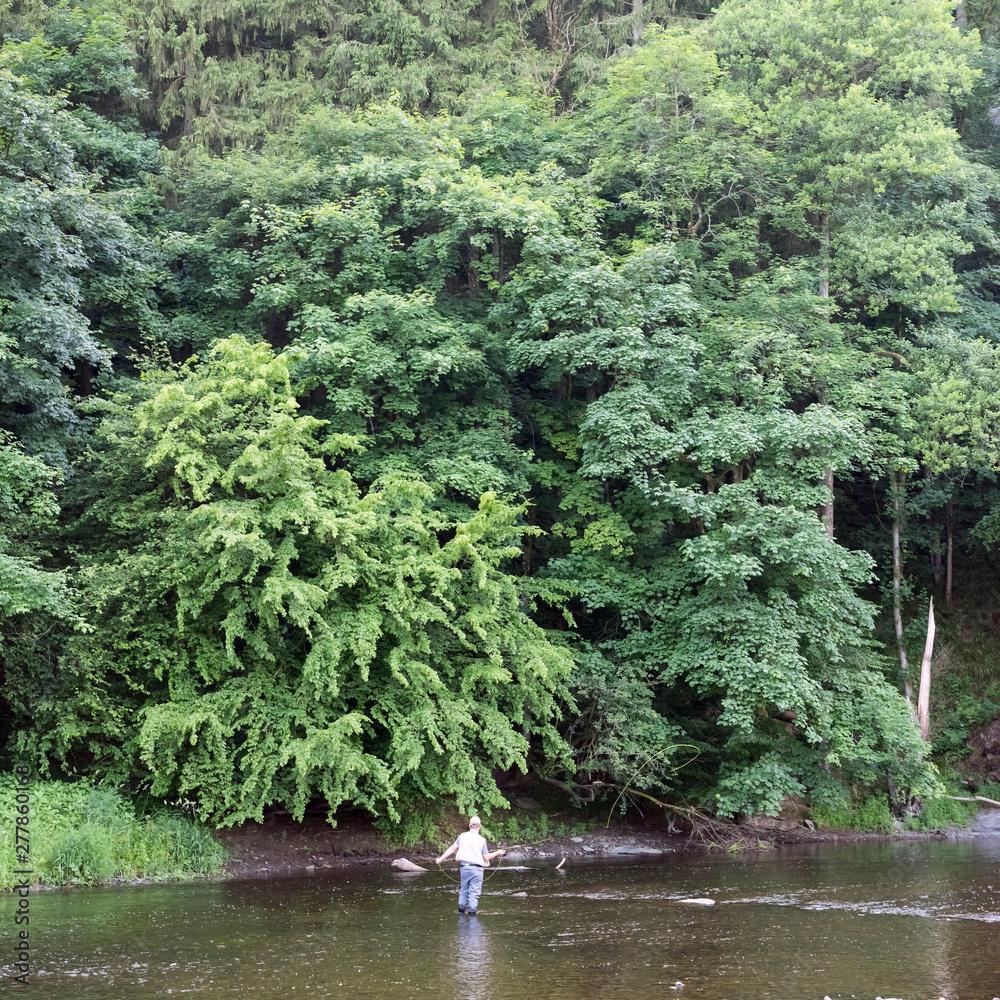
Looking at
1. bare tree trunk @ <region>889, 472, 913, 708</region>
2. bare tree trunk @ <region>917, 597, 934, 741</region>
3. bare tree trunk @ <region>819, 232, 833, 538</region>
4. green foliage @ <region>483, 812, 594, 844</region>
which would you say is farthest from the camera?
bare tree trunk @ <region>889, 472, 913, 708</region>

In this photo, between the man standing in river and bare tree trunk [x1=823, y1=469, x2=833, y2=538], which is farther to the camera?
bare tree trunk [x1=823, y1=469, x2=833, y2=538]

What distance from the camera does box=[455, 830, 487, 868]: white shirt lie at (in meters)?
12.0

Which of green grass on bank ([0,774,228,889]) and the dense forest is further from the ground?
the dense forest

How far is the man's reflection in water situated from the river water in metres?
0.03

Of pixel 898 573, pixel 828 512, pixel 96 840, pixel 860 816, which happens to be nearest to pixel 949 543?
pixel 898 573

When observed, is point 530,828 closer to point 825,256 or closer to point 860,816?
point 860,816

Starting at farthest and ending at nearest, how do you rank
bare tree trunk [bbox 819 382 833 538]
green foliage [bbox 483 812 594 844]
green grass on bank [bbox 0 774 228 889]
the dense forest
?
bare tree trunk [bbox 819 382 833 538] → green foliage [bbox 483 812 594 844] → the dense forest → green grass on bank [bbox 0 774 228 889]

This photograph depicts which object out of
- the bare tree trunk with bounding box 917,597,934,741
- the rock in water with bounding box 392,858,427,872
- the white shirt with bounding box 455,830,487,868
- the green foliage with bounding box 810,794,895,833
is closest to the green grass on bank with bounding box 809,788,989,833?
the green foliage with bounding box 810,794,895,833

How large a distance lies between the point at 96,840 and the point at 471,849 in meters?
6.51

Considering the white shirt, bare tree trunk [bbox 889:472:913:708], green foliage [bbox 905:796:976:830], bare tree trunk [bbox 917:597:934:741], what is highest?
bare tree trunk [bbox 889:472:913:708]

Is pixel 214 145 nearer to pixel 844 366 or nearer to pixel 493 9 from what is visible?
pixel 493 9

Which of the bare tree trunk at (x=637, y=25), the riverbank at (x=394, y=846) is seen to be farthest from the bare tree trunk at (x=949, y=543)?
the bare tree trunk at (x=637, y=25)

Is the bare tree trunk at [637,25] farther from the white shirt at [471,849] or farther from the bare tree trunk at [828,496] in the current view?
the white shirt at [471,849]

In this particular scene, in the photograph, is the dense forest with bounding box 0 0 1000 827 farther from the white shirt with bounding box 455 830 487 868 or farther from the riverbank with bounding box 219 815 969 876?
the white shirt with bounding box 455 830 487 868
